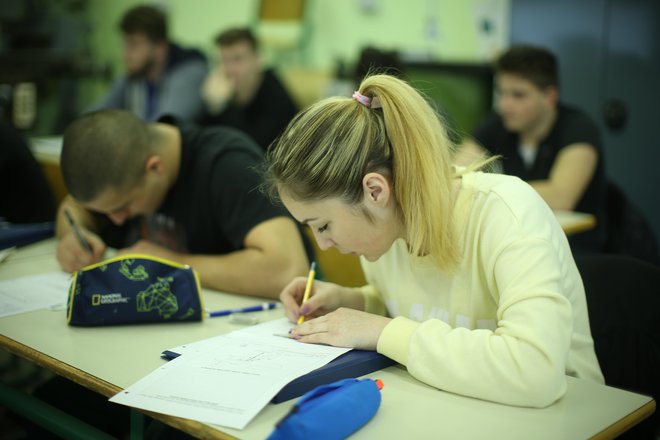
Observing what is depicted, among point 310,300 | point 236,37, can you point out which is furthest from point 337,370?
point 236,37

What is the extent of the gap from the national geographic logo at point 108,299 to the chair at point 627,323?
100 cm

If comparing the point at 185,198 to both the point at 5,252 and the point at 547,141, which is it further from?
the point at 547,141

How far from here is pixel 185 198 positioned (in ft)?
6.93

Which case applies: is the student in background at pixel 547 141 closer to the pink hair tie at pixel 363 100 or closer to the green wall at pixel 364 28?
the green wall at pixel 364 28

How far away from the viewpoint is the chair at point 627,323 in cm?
150

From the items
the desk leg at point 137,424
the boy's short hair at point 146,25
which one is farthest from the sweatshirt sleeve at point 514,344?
the boy's short hair at point 146,25

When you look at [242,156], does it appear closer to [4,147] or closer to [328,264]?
[328,264]

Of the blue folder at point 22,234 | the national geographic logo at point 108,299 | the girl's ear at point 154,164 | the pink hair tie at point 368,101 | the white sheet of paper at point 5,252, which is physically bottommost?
the white sheet of paper at point 5,252

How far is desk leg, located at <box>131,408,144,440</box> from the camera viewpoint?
4.28 feet

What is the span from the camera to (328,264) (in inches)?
113

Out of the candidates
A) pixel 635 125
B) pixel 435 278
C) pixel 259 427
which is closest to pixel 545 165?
pixel 635 125

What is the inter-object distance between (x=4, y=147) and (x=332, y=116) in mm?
1713

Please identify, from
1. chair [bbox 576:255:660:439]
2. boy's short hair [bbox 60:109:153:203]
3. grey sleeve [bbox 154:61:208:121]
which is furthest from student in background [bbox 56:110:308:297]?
grey sleeve [bbox 154:61:208:121]

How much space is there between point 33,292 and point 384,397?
1.05 meters
